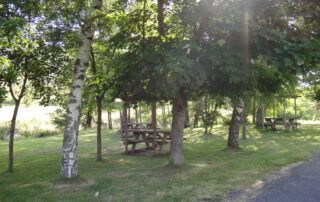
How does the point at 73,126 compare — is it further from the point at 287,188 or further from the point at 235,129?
the point at 235,129

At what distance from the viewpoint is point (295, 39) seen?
6652 mm

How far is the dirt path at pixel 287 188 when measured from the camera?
5.41 metres

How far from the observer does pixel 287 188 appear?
6043 mm

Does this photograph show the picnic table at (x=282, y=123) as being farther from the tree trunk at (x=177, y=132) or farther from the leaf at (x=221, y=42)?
the leaf at (x=221, y=42)

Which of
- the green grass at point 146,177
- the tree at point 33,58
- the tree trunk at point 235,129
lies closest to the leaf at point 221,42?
the green grass at point 146,177

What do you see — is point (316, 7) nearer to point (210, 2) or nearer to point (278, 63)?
point (278, 63)

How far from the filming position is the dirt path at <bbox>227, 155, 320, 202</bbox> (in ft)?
17.7

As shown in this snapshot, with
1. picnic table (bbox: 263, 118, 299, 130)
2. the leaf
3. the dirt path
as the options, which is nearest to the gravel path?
the dirt path

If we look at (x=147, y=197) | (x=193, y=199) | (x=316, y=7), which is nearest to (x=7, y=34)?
(x=147, y=197)

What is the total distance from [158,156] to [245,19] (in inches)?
222

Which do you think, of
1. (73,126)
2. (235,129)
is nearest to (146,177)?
(73,126)

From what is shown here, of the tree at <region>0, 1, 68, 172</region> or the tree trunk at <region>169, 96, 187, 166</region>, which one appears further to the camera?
the tree trunk at <region>169, 96, 187, 166</region>

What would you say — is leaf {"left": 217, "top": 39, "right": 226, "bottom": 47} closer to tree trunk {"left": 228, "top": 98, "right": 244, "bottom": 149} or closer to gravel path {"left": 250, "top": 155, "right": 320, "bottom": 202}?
gravel path {"left": 250, "top": 155, "right": 320, "bottom": 202}

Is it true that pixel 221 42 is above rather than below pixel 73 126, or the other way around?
above
